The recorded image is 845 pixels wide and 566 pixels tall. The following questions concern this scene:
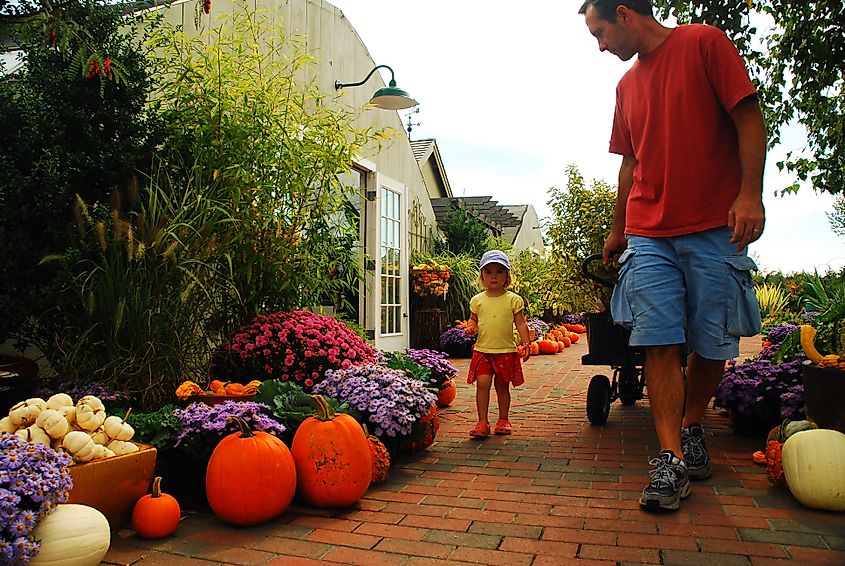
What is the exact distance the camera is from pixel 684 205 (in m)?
2.69

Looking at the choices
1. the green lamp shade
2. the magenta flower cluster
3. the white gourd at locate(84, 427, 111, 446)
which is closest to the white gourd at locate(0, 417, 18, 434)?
the white gourd at locate(84, 427, 111, 446)

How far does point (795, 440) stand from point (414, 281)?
663cm

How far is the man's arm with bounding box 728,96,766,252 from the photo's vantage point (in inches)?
96.7

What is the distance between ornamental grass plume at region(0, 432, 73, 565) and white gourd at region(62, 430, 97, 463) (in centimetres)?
21

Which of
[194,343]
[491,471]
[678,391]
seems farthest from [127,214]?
[678,391]

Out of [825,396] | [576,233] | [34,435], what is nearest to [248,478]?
[34,435]

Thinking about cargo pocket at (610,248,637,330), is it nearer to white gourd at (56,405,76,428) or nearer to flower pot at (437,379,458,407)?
white gourd at (56,405,76,428)

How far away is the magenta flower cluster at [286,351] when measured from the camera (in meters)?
3.87

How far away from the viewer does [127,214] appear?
3.52 m

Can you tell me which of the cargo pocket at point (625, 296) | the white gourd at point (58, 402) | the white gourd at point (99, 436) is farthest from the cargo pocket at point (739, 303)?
the white gourd at point (58, 402)

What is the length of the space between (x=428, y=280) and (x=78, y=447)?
6822 millimetres

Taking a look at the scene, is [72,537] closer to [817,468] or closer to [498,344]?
[817,468]

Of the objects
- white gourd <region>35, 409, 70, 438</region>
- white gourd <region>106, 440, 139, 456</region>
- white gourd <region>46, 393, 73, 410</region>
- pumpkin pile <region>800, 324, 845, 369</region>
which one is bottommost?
white gourd <region>106, 440, 139, 456</region>

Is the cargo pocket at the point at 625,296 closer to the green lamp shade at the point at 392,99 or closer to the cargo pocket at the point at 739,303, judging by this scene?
the cargo pocket at the point at 739,303
